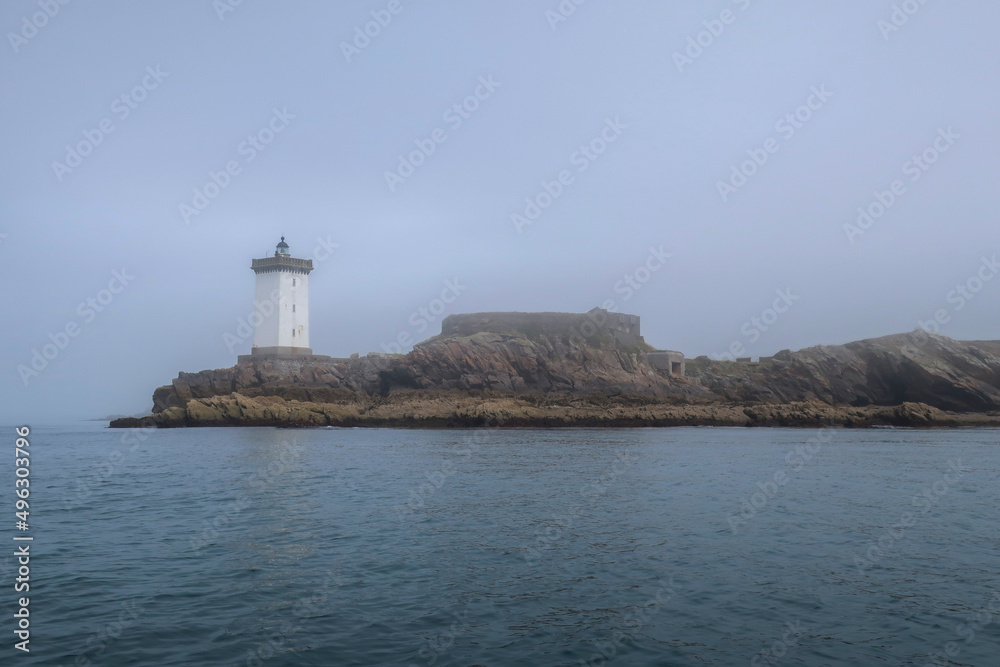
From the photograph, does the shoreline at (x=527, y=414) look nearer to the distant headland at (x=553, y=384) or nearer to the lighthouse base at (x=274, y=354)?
the distant headland at (x=553, y=384)

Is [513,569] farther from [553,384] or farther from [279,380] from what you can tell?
[279,380]

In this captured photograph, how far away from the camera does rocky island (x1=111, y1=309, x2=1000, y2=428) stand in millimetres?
64500

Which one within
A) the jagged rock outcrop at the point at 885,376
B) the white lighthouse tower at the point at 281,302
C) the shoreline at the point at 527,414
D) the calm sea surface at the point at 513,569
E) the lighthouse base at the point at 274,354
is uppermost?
the white lighthouse tower at the point at 281,302

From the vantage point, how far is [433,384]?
70.6 m

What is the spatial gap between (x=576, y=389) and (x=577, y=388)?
0.64 feet

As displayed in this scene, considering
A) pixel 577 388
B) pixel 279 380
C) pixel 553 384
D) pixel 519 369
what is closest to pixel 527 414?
pixel 519 369

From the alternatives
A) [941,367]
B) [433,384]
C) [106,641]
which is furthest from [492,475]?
[941,367]

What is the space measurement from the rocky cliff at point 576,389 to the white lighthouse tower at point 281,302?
3.54 m

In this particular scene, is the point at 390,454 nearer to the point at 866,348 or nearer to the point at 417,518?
the point at 417,518

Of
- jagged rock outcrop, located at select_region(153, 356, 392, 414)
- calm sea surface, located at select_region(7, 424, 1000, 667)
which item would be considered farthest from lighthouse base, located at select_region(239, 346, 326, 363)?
calm sea surface, located at select_region(7, 424, 1000, 667)

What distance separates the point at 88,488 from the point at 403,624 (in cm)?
1946

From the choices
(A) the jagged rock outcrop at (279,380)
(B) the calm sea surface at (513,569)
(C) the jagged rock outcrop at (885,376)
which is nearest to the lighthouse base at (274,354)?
(A) the jagged rock outcrop at (279,380)

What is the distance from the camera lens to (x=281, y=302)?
7912cm

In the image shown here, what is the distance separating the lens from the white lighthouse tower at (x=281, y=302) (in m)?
78.5
